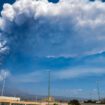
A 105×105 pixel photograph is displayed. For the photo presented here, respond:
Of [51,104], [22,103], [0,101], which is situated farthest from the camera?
[51,104]

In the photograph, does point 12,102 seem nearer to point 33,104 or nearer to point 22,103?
point 22,103

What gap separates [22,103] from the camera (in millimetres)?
84688

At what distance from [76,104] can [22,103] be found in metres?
24.5

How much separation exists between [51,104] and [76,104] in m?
10.6

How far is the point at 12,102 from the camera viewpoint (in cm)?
7900

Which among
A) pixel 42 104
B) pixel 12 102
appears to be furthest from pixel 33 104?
pixel 12 102

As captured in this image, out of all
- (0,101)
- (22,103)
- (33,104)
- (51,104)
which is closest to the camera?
(0,101)

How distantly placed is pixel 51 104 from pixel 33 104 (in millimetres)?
9628

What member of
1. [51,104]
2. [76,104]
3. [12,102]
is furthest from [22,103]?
[76,104]

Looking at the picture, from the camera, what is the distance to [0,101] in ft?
247

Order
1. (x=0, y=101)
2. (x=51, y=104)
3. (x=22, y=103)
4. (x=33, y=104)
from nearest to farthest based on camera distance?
(x=0, y=101) → (x=22, y=103) → (x=33, y=104) → (x=51, y=104)

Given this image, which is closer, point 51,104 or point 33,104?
point 33,104

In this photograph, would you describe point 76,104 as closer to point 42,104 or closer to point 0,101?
point 42,104

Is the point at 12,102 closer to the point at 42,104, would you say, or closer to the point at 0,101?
the point at 0,101
